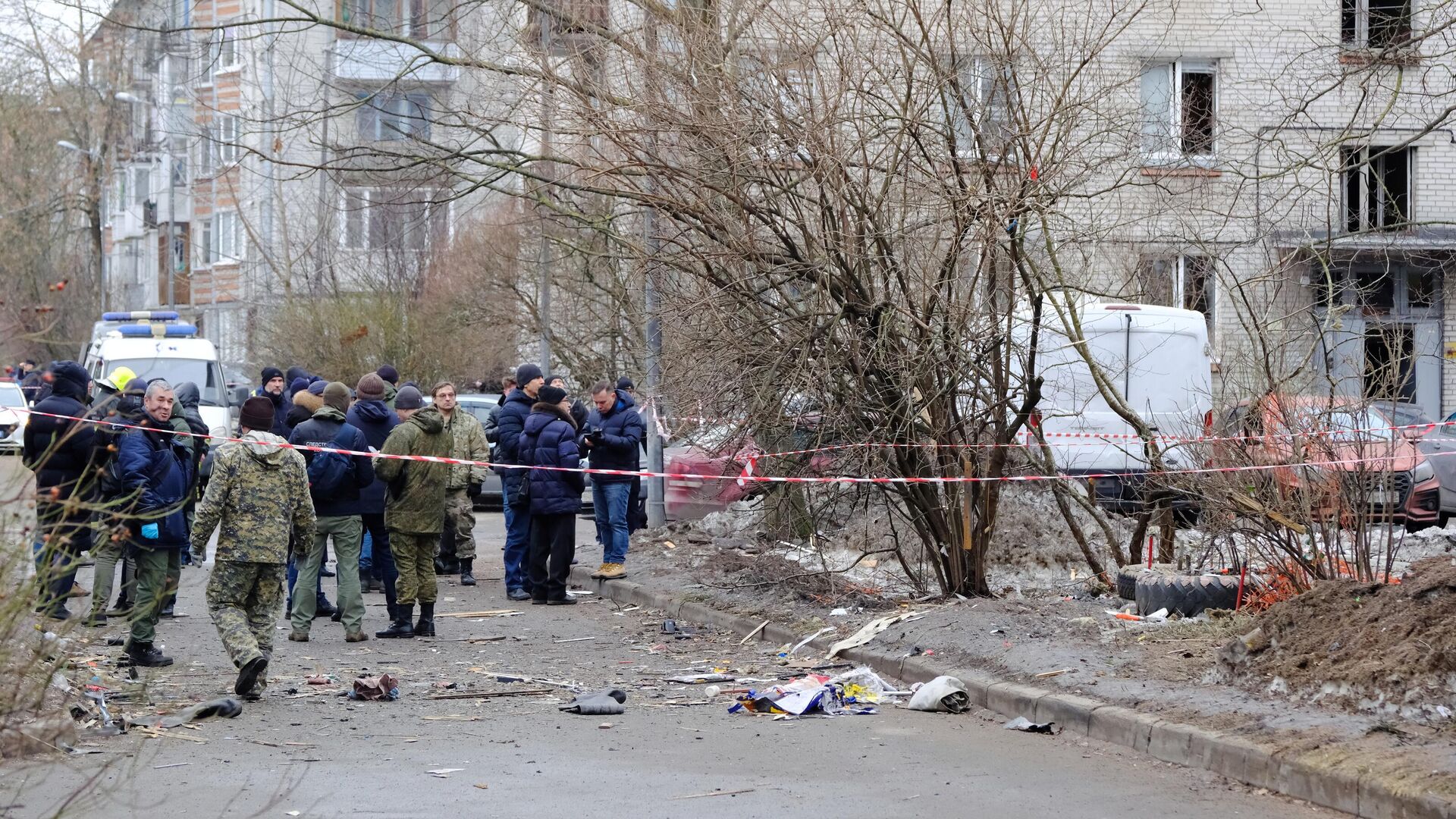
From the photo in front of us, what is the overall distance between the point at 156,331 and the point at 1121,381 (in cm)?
1771

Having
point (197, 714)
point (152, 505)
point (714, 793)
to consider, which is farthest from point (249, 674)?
point (714, 793)

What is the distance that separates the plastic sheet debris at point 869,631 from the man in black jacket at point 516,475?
4.13 meters

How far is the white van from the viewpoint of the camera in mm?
13547

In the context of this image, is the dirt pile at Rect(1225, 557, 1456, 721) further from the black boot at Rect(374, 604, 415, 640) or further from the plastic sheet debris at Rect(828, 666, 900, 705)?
the black boot at Rect(374, 604, 415, 640)

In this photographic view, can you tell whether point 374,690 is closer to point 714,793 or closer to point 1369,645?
point 714,793

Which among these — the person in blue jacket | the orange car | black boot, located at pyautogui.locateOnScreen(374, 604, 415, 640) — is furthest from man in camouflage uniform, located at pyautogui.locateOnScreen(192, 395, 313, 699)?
the orange car

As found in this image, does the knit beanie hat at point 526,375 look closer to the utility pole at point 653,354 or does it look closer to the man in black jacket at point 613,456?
Answer: the man in black jacket at point 613,456

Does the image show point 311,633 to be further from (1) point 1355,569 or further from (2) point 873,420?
(1) point 1355,569

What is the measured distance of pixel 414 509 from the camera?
36.4 feet

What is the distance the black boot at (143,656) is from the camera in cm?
954

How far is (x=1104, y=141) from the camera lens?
36.6ft

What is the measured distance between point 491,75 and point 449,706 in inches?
281

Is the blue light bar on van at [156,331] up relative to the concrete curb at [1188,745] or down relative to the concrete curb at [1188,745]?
up

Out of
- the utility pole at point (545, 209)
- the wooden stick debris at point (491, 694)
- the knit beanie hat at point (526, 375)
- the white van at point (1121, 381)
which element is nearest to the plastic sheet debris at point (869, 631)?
the wooden stick debris at point (491, 694)
